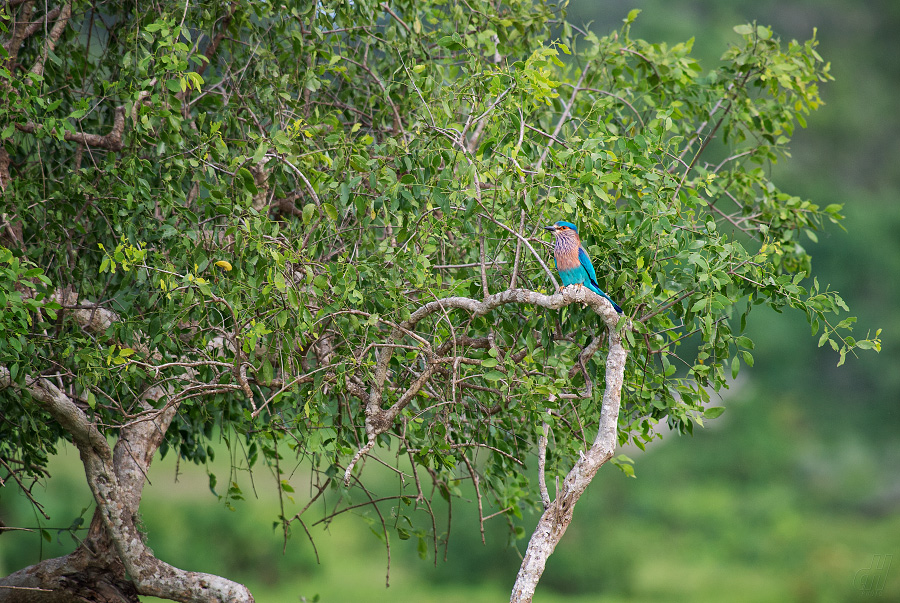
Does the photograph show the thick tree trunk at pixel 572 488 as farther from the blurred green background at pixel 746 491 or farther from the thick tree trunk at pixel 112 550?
the blurred green background at pixel 746 491

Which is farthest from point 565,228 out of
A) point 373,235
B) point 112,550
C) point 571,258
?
point 112,550

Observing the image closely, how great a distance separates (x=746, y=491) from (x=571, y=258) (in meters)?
13.8

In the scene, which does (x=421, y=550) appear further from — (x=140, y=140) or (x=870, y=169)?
(x=870, y=169)

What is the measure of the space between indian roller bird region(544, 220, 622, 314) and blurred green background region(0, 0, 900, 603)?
9.05 metres

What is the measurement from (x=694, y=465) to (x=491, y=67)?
1377 cm

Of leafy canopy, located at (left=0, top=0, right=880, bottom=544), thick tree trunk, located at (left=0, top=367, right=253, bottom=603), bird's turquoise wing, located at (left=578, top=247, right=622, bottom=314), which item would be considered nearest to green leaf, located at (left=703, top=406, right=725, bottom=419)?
leafy canopy, located at (left=0, top=0, right=880, bottom=544)

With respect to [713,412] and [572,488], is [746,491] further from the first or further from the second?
[572,488]

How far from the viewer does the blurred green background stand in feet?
43.9

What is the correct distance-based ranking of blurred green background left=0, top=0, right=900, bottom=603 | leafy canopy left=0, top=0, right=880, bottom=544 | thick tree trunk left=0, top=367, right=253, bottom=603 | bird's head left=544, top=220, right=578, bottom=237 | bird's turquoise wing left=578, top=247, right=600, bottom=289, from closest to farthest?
leafy canopy left=0, top=0, right=880, bottom=544
bird's turquoise wing left=578, top=247, right=600, bottom=289
bird's head left=544, top=220, right=578, bottom=237
thick tree trunk left=0, top=367, right=253, bottom=603
blurred green background left=0, top=0, right=900, bottom=603

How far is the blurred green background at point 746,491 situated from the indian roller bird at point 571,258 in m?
9.05

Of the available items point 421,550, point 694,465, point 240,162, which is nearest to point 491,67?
point 240,162

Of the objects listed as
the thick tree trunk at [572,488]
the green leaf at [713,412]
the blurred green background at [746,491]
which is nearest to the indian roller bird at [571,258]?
the thick tree trunk at [572,488]

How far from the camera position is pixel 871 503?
49.6 feet

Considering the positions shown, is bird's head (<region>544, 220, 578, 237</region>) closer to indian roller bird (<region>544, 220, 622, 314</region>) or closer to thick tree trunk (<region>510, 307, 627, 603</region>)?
indian roller bird (<region>544, 220, 622, 314</region>)
